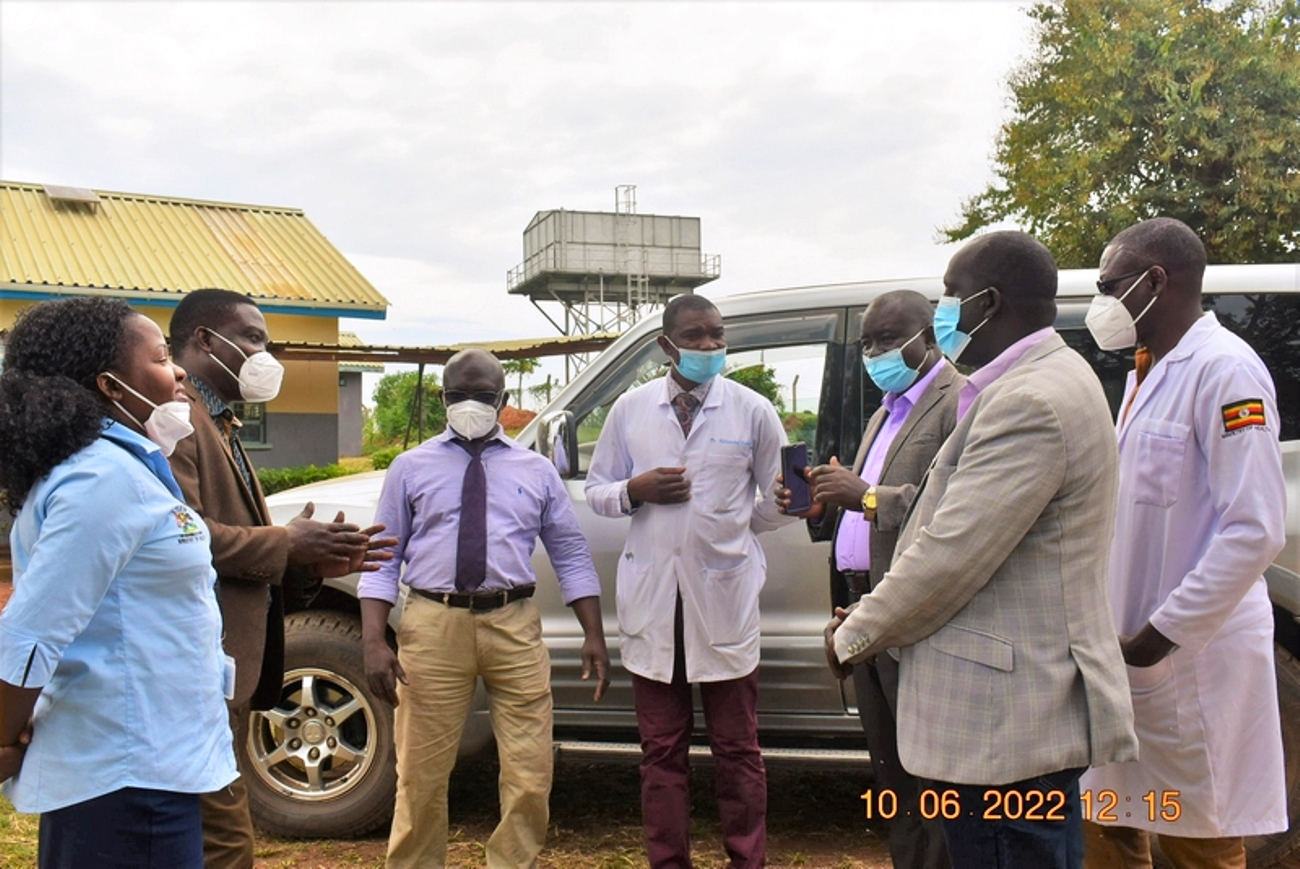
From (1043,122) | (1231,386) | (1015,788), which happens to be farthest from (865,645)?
(1043,122)

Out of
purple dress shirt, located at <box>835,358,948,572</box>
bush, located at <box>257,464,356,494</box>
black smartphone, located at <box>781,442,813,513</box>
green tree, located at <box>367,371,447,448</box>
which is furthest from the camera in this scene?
green tree, located at <box>367,371,447,448</box>

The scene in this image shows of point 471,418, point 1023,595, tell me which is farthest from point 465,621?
point 1023,595

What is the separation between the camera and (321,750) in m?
4.51

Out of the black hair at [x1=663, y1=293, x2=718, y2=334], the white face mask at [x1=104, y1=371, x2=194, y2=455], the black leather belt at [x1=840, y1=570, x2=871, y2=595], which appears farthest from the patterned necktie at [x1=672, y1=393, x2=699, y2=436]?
the white face mask at [x1=104, y1=371, x2=194, y2=455]

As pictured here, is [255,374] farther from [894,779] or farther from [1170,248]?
[1170,248]

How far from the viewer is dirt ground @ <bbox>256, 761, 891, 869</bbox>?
14.4 feet

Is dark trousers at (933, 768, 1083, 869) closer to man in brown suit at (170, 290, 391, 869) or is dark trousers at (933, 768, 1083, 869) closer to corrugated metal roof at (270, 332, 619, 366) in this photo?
man in brown suit at (170, 290, 391, 869)

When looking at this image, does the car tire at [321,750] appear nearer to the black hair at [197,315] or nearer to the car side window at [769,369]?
the car side window at [769,369]

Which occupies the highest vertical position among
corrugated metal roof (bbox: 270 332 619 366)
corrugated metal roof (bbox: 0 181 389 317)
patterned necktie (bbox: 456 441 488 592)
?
corrugated metal roof (bbox: 0 181 389 317)

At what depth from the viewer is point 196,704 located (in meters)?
2.34

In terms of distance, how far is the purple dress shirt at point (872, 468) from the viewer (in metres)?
3.51

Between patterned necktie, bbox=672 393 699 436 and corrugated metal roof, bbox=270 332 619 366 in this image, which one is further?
corrugated metal roof, bbox=270 332 619 366

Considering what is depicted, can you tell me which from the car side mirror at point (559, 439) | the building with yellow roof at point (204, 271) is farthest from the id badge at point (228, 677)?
the building with yellow roof at point (204, 271)

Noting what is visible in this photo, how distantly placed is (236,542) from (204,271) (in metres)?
13.9
